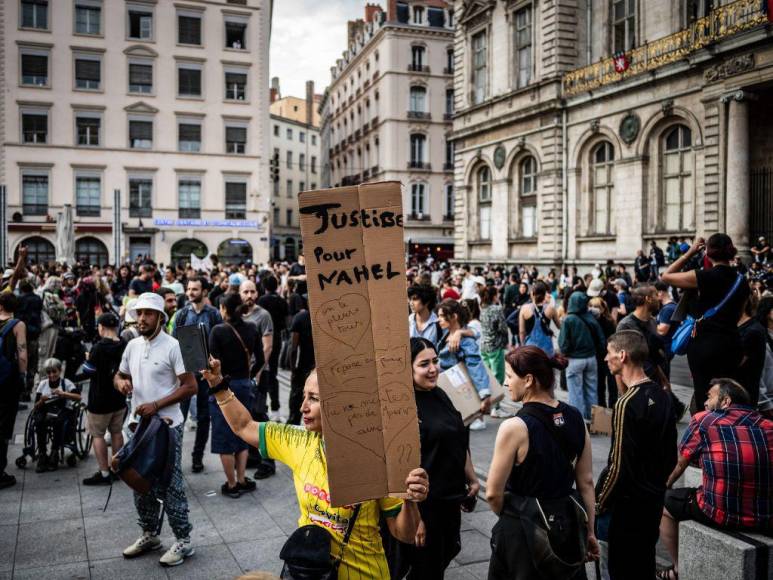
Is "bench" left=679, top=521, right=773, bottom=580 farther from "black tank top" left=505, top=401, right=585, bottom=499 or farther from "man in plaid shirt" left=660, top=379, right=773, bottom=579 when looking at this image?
"black tank top" left=505, top=401, right=585, bottom=499

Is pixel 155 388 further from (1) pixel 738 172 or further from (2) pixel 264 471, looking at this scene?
(1) pixel 738 172

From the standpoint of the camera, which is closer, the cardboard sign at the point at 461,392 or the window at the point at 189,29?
the cardboard sign at the point at 461,392

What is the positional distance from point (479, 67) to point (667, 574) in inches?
1148

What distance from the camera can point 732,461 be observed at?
13.6ft

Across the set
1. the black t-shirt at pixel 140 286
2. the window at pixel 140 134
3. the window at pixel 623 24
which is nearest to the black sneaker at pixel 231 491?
the black t-shirt at pixel 140 286

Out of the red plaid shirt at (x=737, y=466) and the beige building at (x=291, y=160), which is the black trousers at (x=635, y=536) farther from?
the beige building at (x=291, y=160)

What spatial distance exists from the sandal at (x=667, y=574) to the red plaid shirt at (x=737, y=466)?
0.61 meters

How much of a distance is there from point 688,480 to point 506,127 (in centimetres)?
2521

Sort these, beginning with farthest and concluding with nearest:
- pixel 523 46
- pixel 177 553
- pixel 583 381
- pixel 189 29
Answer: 1. pixel 189 29
2. pixel 523 46
3. pixel 583 381
4. pixel 177 553

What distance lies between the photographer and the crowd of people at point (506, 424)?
10.9 ft

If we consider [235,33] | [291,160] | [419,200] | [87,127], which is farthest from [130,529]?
[291,160]

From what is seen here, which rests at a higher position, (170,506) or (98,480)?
(170,506)

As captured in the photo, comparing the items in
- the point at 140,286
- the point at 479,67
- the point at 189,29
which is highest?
the point at 189,29

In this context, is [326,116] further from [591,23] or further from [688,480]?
[688,480]
